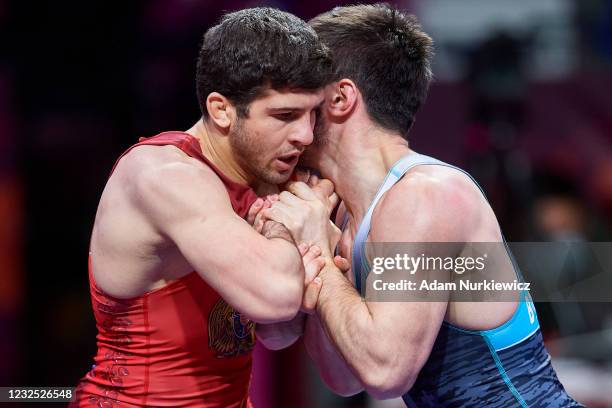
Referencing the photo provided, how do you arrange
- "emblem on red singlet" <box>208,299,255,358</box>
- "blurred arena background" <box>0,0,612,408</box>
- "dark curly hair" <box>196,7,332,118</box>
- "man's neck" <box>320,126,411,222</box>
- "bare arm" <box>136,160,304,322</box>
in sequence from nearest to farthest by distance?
"bare arm" <box>136,160,304,322</box> < "dark curly hair" <box>196,7,332,118</box> < "emblem on red singlet" <box>208,299,255,358</box> < "man's neck" <box>320,126,411,222</box> < "blurred arena background" <box>0,0,612,408</box>

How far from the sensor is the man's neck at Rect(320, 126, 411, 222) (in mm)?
3082

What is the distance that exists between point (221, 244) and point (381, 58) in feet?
3.06

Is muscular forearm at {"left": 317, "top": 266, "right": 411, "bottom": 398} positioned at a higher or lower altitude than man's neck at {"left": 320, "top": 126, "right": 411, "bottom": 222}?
lower

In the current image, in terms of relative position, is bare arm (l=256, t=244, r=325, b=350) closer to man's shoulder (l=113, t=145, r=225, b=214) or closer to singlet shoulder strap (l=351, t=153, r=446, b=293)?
singlet shoulder strap (l=351, t=153, r=446, b=293)

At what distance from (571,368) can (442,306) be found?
313 cm

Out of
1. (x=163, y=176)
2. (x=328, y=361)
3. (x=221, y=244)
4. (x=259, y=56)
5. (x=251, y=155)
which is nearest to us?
(x=221, y=244)

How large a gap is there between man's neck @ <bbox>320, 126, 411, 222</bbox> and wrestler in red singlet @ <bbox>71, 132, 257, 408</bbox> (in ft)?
1.13

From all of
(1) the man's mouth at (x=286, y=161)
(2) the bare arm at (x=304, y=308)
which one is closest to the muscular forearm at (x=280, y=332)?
(2) the bare arm at (x=304, y=308)

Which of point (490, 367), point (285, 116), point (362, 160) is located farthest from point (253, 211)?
point (490, 367)

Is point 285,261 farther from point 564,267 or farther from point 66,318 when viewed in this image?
point 66,318

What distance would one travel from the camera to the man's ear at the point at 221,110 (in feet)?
9.59

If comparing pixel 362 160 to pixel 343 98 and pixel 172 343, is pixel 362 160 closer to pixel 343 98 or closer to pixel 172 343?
pixel 343 98

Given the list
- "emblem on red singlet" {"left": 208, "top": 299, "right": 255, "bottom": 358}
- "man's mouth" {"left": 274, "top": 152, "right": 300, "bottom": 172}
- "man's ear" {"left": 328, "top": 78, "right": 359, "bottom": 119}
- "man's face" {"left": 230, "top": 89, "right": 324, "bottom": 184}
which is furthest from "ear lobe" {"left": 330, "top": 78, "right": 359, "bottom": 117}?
"emblem on red singlet" {"left": 208, "top": 299, "right": 255, "bottom": 358}

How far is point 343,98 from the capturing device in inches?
122
